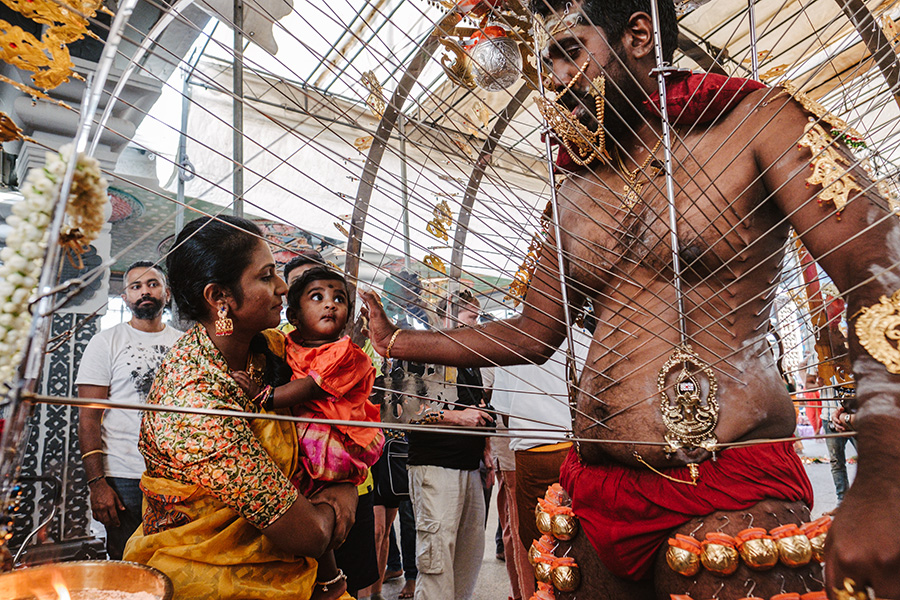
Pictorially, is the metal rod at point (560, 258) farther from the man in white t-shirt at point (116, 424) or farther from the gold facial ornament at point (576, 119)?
the man in white t-shirt at point (116, 424)

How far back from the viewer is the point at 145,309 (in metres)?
3.13

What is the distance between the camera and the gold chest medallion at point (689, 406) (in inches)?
44.5

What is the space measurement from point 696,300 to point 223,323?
1.18 m

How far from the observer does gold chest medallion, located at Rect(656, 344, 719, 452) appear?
3.71 ft

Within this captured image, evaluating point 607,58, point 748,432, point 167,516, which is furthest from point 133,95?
point 748,432

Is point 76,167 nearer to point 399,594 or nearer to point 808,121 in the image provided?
point 808,121

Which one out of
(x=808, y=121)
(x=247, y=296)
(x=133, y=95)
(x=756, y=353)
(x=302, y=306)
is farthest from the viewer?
(x=133, y=95)

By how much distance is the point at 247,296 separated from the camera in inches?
63.5

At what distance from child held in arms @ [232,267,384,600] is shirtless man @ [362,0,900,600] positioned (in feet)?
2.15

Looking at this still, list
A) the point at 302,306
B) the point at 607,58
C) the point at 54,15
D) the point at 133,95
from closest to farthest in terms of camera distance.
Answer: the point at 54,15 < the point at 607,58 < the point at 302,306 < the point at 133,95

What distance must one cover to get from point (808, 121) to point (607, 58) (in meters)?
0.45

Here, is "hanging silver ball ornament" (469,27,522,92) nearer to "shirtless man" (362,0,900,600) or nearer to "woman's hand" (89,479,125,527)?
"shirtless man" (362,0,900,600)

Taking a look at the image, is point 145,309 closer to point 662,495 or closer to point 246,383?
point 246,383

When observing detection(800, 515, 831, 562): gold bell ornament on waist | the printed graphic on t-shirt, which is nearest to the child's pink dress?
detection(800, 515, 831, 562): gold bell ornament on waist
